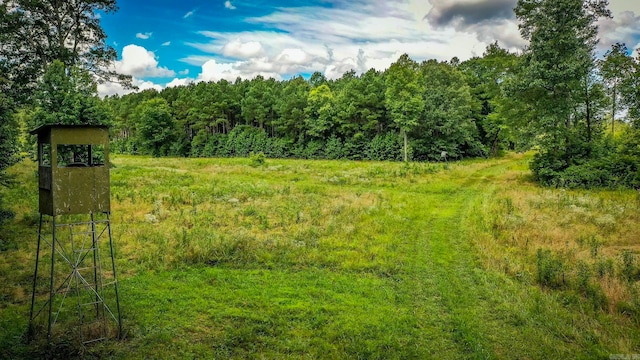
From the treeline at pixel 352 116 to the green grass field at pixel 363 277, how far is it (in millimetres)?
25280

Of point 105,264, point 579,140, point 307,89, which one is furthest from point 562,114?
point 307,89

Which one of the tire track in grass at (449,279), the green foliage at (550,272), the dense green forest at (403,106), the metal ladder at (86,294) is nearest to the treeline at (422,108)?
the dense green forest at (403,106)

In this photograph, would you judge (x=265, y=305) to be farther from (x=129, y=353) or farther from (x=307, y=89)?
(x=307, y=89)

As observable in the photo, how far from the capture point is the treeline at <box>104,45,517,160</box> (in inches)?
2180

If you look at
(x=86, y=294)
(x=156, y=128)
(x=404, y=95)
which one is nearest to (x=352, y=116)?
(x=404, y=95)

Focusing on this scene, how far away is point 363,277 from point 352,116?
5377cm

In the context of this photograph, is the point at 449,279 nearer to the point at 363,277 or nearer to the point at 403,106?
the point at 363,277

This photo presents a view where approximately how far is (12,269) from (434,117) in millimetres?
51753

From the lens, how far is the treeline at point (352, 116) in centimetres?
5538

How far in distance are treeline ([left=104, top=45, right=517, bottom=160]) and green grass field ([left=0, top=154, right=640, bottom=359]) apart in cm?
2528

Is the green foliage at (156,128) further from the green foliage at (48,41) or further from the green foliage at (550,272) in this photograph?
the green foliage at (550,272)

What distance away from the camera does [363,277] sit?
1365cm

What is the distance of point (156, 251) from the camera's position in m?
15.8

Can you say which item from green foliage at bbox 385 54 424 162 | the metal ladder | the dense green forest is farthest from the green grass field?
green foliage at bbox 385 54 424 162
